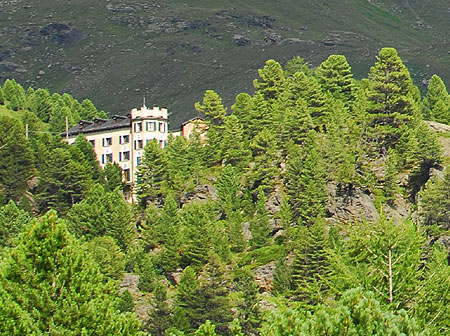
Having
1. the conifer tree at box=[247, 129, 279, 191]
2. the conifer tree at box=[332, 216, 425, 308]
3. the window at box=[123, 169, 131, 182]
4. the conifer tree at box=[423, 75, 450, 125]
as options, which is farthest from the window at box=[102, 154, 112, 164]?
the conifer tree at box=[332, 216, 425, 308]

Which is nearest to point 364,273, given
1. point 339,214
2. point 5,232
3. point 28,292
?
point 28,292

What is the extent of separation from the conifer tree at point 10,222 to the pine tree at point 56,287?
58881 mm

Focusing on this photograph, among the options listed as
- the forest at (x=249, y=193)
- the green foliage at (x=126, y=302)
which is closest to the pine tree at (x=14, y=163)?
the forest at (x=249, y=193)

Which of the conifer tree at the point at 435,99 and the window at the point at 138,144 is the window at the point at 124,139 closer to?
the window at the point at 138,144

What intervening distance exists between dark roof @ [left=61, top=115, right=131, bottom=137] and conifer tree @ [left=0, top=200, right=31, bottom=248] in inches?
1203

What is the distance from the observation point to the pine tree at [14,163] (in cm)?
11500

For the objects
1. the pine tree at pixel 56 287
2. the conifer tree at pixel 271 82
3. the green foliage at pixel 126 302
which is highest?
the pine tree at pixel 56 287

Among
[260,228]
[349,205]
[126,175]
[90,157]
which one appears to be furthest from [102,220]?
[349,205]

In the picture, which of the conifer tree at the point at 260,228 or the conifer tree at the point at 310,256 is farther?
the conifer tree at the point at 260,228

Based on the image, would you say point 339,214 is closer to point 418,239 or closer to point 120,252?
point 120,252

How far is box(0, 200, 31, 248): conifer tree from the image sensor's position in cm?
9706

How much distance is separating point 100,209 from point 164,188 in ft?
33.0

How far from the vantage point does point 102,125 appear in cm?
13300

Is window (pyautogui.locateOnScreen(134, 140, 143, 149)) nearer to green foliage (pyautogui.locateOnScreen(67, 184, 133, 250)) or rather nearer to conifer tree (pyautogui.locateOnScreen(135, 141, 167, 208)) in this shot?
conifer tree (pyautogui.locateOnScreen(135, 141, 167, 208))
